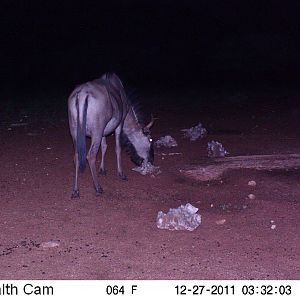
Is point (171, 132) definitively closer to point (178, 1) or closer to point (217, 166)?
point (217, 166)

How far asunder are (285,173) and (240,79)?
49.7ft

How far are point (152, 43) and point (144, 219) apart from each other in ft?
95.3

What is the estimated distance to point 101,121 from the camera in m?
7.89

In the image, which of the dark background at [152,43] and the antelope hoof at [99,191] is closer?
the antelope hoof at [99,191]

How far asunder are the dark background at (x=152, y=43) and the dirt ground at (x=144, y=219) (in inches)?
454

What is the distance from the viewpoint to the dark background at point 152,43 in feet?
81.0

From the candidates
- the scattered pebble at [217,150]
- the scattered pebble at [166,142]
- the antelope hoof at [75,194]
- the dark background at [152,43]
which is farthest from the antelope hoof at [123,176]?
the dark background at [152,43]

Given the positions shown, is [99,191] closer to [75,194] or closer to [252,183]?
[75,194]

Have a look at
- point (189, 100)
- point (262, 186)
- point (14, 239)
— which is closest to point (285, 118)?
point (189, 100)

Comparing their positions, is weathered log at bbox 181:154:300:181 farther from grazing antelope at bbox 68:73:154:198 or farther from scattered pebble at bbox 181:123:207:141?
scattered pebble at bbox 181:123:207:141

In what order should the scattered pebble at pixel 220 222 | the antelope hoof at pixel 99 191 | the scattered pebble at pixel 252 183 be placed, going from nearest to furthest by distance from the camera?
the scattered pebble at pixel 220 222 < the antelope hoof at pixel 99 191 < the scattered pebble at pixel 252 183

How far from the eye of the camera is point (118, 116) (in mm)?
8586

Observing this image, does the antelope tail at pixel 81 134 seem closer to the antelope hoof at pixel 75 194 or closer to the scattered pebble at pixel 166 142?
the antelope hoof at pixel 75 194

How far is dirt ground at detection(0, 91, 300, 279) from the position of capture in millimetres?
5430
